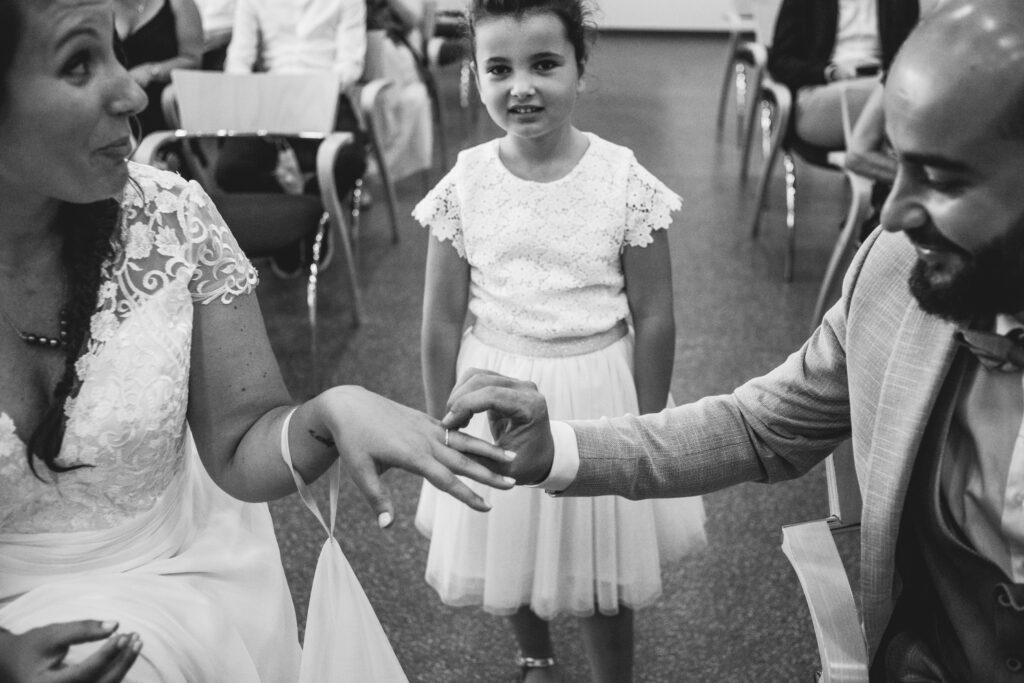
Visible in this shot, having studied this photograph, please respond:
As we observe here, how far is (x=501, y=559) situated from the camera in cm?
192

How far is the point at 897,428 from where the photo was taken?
1.22 metres

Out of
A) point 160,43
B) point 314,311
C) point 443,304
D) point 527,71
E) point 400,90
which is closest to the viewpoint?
point 527,71

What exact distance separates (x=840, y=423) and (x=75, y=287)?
40.0 inches

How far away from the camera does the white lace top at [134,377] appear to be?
131 cm

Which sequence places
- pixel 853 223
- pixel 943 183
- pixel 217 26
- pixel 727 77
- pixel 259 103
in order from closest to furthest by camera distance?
pixel 943 183 → pixel 853 223 → pixel 259 103 → pixel 217 26 → pixel 727 77

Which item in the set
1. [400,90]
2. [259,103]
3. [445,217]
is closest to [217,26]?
[400,90]

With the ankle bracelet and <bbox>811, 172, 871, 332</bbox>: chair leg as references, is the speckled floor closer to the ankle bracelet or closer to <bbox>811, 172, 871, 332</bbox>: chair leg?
the ankle bracelet

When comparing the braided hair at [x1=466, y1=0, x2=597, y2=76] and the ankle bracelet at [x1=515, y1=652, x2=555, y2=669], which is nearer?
the braided hair at [x1=466, y1=0, x2=597, y2=76]

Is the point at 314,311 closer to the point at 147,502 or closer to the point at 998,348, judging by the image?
the point at 147,502

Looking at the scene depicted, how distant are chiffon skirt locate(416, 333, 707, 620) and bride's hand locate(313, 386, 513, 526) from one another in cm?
62

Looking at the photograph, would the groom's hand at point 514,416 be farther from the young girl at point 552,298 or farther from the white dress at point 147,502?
the young girl at point 552,298

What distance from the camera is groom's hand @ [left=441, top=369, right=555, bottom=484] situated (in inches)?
53.2

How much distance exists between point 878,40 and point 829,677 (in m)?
3.92

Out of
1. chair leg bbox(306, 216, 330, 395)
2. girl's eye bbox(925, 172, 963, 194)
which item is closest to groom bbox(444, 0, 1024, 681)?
girl's eye bbox(925, 172, 963, 194)
